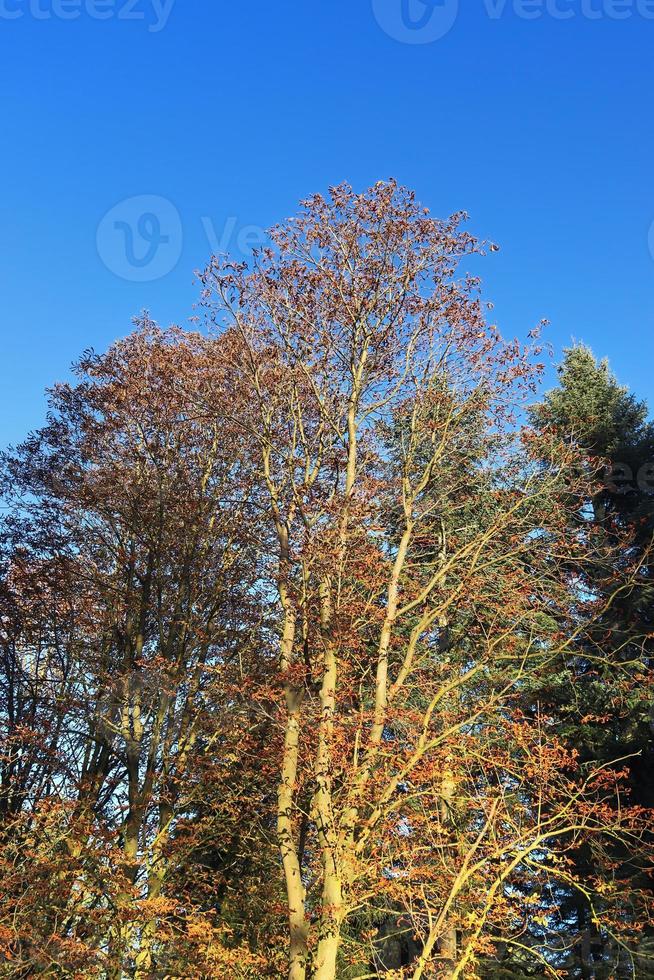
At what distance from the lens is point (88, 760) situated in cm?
1108

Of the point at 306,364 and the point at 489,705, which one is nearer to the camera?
the point at 489,705

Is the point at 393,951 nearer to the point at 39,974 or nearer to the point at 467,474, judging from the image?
the point at 39,974

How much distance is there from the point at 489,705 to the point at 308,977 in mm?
3611

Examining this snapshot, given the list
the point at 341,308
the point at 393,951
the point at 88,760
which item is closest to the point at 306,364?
the point at 341,308

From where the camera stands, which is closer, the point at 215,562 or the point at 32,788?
the point at 32,788

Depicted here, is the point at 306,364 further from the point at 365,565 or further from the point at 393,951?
the point at 393,951

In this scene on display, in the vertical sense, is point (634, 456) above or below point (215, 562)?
above

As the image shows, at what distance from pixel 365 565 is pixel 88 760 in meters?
5.43

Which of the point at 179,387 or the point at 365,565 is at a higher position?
the point at 179,387

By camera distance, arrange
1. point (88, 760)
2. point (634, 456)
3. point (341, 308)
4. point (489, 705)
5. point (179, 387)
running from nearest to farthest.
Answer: point (489, 705) → point (341, 308) → point (88, 760) → point (179, 387) → point (634, 456)

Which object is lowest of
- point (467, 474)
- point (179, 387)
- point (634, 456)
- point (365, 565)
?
point (365, 565)

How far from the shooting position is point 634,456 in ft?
56.6

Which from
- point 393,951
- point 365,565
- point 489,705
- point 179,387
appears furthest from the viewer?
point 393,951

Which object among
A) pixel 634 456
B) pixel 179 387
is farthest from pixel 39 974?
pixel 634 456
